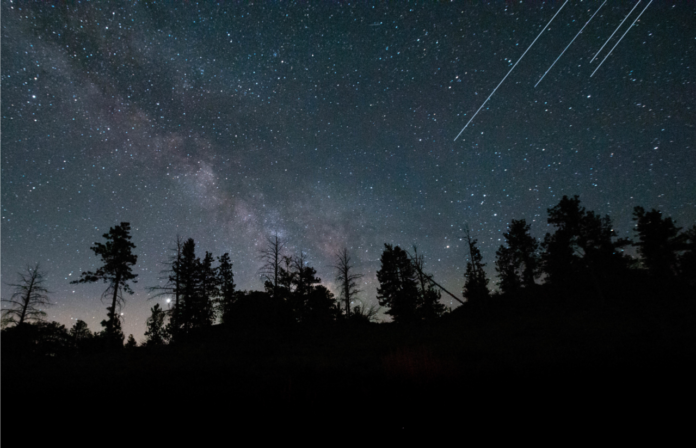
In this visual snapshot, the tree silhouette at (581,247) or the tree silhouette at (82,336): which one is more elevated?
the tree silhouette at (581,247)

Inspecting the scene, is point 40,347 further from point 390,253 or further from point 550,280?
point 550,280

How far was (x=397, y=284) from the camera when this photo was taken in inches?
Result: 1551

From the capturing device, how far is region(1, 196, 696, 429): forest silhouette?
6.07 metres

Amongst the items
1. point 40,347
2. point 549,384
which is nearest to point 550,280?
point 549,384

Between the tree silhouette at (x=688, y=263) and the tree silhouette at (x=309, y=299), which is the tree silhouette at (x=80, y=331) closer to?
the tree silhouette at (x=309, y=299)

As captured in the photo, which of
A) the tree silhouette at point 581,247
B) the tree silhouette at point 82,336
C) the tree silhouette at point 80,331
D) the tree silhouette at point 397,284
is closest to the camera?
the tree silhouette at point 581,247

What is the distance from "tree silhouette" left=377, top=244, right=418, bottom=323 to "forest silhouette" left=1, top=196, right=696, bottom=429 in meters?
0.21

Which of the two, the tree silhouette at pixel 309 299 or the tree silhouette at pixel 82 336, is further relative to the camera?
the tree silhouette at pixel 82 336

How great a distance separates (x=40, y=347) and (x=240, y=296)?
30.4 meters

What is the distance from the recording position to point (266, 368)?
11.1 metres

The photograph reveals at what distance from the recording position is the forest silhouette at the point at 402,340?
6066 millimetres

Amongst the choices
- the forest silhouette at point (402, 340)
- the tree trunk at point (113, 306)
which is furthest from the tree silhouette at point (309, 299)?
the tree trunk at point (113, 306)

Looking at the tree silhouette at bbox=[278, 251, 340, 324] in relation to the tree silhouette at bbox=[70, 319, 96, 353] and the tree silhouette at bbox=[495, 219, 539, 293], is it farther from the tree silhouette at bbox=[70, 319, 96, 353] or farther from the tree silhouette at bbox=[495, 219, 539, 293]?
the tree silhouette at bbox=[70, 319, 96, 353]

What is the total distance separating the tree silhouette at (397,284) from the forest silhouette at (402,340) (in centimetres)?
21
